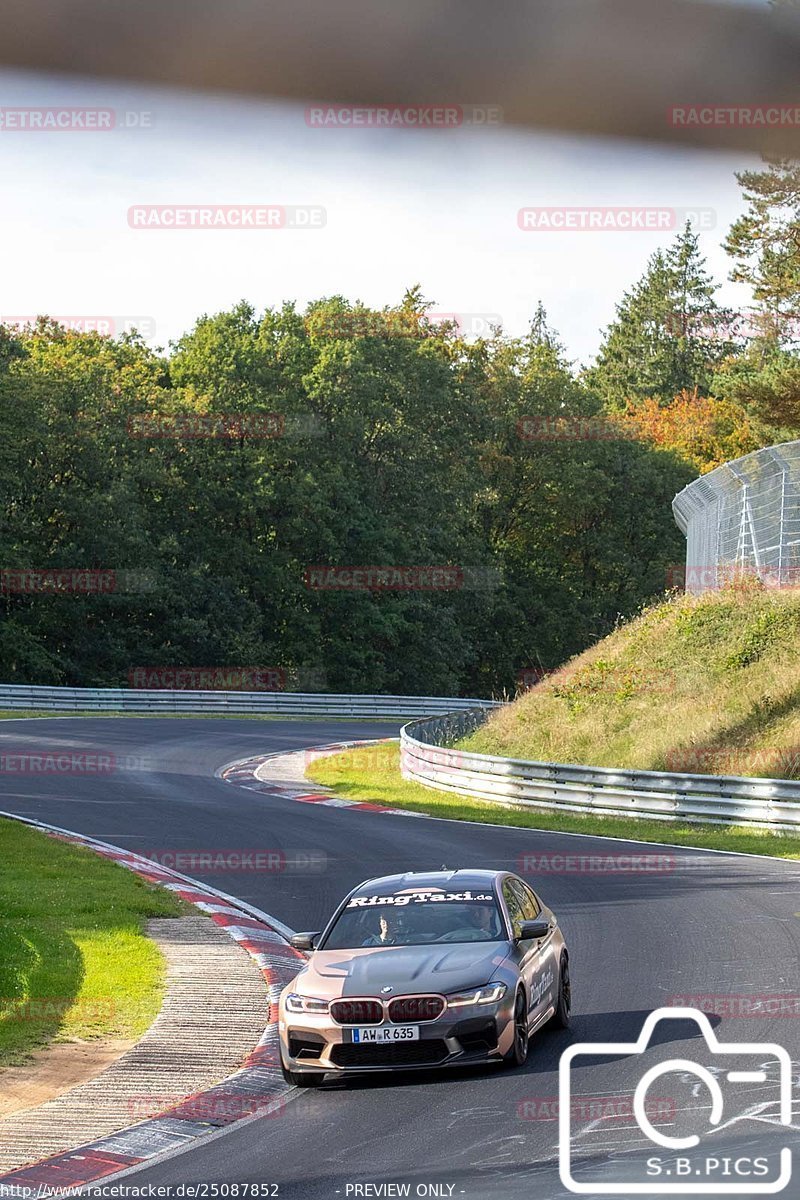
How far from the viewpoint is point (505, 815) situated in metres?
27.9

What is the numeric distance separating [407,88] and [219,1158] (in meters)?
7.29

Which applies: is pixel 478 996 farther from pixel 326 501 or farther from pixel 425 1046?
pixel 326 501

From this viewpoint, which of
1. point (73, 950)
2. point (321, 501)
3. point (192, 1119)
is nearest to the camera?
point (192, 1119)

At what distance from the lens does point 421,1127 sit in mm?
8305

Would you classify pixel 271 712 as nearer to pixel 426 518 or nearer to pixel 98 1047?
pixel 426 518

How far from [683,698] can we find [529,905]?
2220 centimetres

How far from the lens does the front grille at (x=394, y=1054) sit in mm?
9648

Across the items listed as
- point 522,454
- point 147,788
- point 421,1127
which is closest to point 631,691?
point 147,788

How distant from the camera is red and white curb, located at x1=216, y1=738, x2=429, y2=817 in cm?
2908
